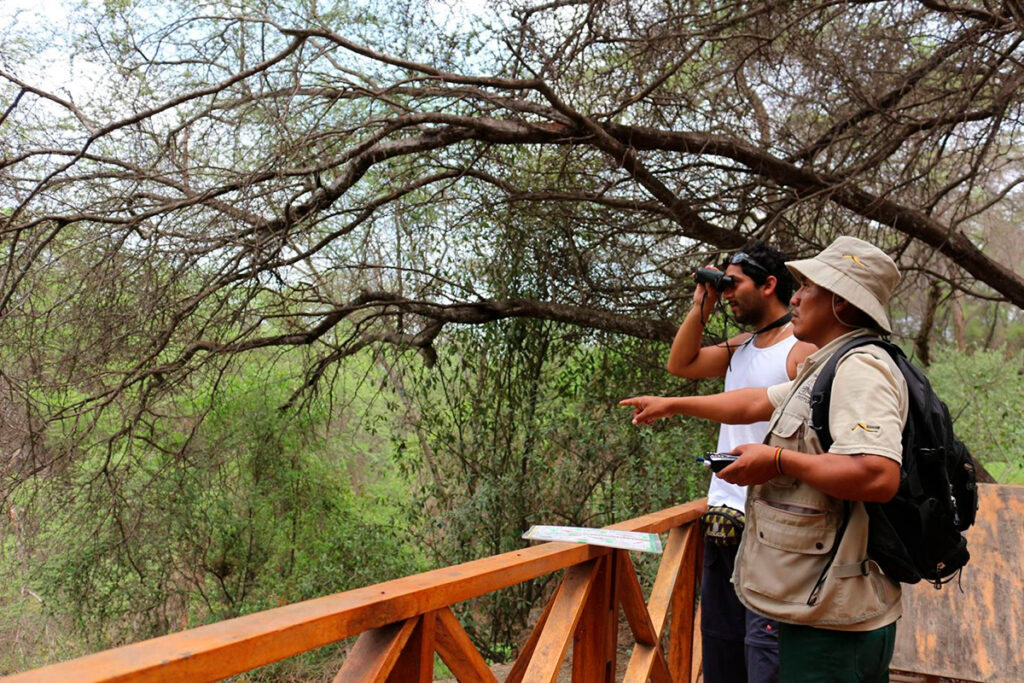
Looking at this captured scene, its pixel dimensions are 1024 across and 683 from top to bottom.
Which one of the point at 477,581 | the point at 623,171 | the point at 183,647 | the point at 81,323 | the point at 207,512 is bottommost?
the point at 207,512

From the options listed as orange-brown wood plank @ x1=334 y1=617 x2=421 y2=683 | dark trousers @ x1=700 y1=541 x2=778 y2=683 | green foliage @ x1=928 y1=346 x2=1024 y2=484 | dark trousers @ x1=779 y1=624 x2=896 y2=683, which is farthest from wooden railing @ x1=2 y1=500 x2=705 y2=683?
green foliage @ x1=928 y1=346 x2=1024 y2=484

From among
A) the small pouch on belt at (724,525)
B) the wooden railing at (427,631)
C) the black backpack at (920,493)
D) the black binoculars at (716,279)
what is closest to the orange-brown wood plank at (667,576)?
the wooden railing at (427,631)

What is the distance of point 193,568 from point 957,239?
27.3ft

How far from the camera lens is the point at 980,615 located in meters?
3.59

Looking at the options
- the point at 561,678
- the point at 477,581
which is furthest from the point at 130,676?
the point at 561,678

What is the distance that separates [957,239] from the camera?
5.45 meters

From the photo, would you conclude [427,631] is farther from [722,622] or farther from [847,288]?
[722,622]

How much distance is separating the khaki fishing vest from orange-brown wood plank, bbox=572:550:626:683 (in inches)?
15.7

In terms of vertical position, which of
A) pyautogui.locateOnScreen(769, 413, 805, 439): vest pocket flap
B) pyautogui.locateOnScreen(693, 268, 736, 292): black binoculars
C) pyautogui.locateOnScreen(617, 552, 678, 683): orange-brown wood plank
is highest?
pyautogui.locateOnScreen(693, 268, 736, 292): black binoculars

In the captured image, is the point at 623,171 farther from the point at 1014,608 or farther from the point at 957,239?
the point at 1014,608

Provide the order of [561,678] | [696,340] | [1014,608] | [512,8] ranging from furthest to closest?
1. [561,678]
2. [512,8]
3. [1014,608]
4. [696,340]

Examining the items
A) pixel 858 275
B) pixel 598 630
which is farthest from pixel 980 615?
pixel 858 275

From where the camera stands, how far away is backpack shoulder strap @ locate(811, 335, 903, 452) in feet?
5.90

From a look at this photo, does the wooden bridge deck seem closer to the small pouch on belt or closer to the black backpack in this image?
the small pouch on belt
